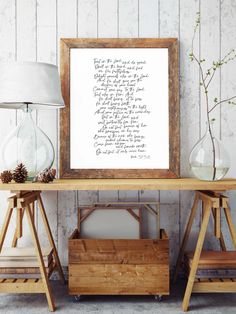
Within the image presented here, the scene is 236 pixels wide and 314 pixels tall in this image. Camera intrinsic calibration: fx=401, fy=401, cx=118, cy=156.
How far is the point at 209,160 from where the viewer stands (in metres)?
2.05

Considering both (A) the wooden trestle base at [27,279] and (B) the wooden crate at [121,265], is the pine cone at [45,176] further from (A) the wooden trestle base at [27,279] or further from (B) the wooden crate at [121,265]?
(B) the wooden crate at [121,265]

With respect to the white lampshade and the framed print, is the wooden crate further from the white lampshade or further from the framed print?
the white lampshade

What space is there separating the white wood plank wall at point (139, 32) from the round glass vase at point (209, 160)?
0.28 m

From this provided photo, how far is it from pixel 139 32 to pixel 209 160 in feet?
2.85

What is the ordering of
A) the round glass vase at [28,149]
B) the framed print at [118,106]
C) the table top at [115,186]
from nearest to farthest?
the table top at [115,186] → the round glass vase at [28,149] → the framed print at [118,106]

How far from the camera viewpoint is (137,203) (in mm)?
2268

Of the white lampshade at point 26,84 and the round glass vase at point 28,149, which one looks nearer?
the white lampshade at point 26,84

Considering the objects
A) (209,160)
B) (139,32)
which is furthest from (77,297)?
(139,32)

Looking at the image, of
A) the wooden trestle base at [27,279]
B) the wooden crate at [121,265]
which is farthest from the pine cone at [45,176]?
the wooden crate at [121,265]

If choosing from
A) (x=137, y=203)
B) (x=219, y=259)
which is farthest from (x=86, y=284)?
(x=219, y=259)

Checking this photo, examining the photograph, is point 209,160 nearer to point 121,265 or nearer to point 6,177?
point 121,265

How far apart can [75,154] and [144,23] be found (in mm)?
863

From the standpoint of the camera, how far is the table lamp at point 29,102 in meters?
1.95

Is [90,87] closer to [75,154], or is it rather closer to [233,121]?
[75,154]
